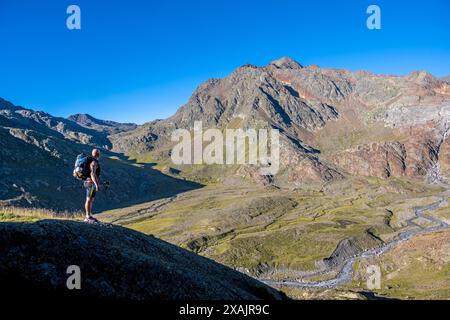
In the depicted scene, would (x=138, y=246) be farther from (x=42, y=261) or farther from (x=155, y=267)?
(x=42, y=261)

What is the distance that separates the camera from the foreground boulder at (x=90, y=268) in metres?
15.4

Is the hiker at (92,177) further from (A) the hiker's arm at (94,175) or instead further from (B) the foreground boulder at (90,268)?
(B) the foreground boulder at (90,268)

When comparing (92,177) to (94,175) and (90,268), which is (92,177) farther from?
(90,268)

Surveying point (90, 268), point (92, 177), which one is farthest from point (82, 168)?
point (90, 268)

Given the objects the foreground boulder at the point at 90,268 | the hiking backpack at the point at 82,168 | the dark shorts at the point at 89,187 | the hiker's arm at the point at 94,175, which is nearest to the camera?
the foreground boulder at the point at 90,268

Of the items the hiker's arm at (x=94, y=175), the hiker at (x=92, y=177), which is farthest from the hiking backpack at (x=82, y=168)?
the hiker's arm at (x=94, y=175)

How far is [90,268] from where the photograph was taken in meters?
17.4

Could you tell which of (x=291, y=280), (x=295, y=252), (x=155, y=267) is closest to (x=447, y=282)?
(x=291, y=280)

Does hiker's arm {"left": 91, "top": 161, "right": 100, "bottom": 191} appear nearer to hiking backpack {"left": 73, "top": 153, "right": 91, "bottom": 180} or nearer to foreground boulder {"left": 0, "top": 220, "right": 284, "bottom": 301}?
hiking backpack {"left": 73, "top": 153, "right": 91, "bottom": 180}

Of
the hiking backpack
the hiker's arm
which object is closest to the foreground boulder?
the hiker's arm

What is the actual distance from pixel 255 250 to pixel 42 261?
185m
